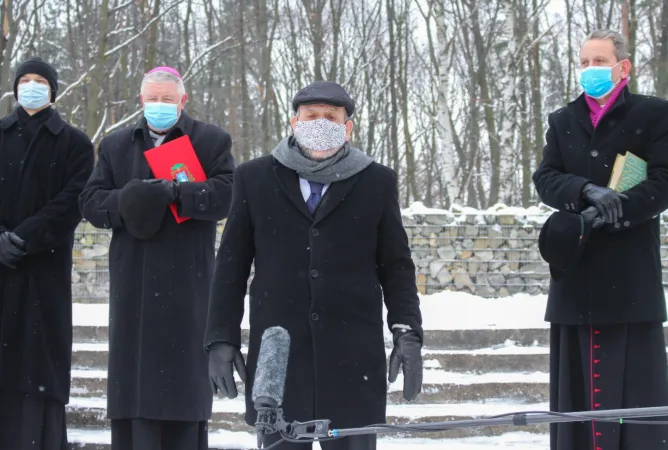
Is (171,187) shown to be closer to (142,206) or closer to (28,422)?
(142,206)

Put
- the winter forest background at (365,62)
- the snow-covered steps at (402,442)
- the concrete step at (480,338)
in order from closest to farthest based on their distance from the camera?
the snow-covered steps at (402,442)
the concrete step at (480,338)
the winter forest background at (365,62)

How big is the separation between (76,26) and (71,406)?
1984cm

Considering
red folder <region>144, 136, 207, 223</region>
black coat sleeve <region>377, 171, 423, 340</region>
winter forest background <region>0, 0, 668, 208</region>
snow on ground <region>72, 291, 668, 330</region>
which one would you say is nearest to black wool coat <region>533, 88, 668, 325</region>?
black coat sleeve <region>377, 171, 423, 340</region>

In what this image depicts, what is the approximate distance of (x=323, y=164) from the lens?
3.30 metres

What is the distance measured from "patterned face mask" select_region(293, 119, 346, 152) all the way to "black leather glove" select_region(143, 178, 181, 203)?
1145 mm

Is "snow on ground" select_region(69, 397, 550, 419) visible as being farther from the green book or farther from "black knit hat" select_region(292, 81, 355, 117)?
"black knit hat" select_region(292, 81, 355, 117)

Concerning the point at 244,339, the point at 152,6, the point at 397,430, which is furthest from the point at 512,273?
the point at 152,6

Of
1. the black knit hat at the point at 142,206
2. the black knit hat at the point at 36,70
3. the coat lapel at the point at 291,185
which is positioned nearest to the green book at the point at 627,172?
Answer: the coat lapel at the point at 291,185

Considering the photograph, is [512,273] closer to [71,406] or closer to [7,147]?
[71,406]

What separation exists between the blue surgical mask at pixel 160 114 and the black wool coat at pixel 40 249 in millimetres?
670

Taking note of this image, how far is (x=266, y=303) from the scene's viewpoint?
328 cm

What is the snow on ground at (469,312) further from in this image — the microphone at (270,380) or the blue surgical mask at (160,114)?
the microphone at (270,380)

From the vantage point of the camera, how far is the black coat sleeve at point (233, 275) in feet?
10.7

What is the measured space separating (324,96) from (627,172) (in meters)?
1.51
